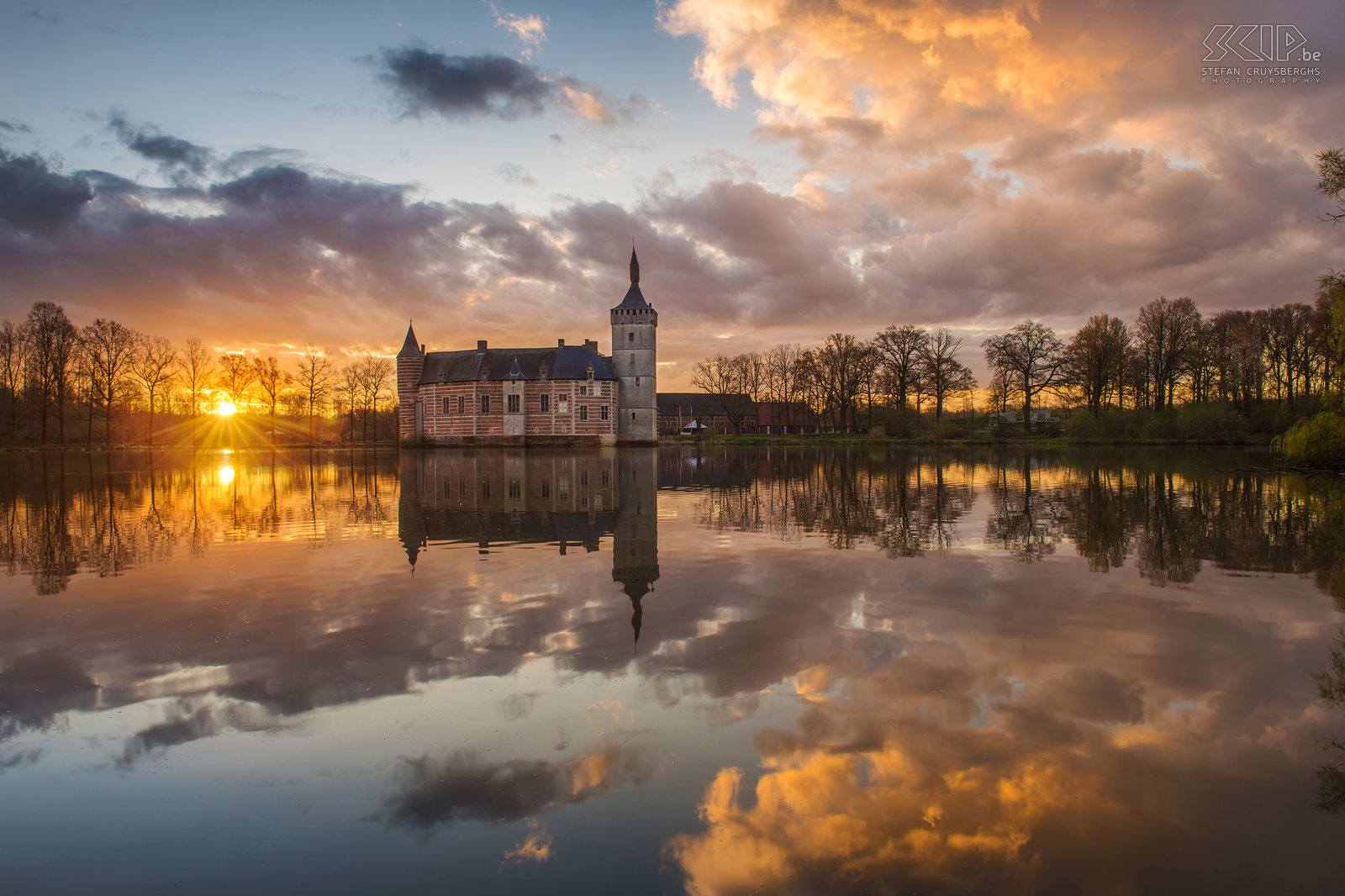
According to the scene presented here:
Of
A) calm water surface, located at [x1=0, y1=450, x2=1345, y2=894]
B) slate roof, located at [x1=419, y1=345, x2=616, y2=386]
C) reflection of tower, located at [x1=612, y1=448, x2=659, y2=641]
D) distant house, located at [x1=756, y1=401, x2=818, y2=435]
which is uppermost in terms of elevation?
Result: slate roof, located at [x1=419, y1=345, x2=616, y2=386]

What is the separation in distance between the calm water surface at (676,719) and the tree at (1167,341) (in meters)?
56.3

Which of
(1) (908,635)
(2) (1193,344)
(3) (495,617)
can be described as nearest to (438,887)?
(3) (495,617)

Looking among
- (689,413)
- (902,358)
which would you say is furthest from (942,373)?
(689,413)

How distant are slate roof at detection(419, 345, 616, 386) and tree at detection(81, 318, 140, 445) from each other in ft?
85.9

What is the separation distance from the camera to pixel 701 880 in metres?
3.28

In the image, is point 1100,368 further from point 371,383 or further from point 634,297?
point 371,383

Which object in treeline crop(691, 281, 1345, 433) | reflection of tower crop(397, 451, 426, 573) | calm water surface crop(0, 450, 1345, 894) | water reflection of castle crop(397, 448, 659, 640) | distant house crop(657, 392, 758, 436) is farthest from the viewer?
distant house crop(657, 392, 758, 436)

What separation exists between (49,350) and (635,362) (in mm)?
49916

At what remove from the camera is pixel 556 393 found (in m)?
65.8

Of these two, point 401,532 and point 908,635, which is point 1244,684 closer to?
point 908,635

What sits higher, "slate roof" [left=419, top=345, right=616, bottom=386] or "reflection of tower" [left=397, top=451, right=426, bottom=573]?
"slate roof" [left=419, top=345, right=616, bottom=386]

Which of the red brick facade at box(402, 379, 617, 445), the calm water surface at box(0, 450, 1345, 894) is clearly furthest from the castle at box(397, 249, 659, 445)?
Result: the calm water surface at box(0, 450, 1345, 894)

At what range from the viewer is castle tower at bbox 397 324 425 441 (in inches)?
2749

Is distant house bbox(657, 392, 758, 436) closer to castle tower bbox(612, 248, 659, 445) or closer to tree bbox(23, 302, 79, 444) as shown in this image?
castle tower bbox(612, 248, 659, 445)
